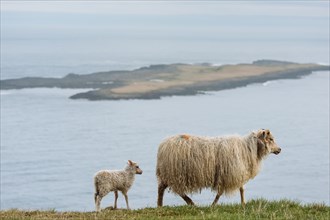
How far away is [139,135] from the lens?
91.6 m

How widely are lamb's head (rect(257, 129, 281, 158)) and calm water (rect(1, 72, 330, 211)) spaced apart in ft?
114

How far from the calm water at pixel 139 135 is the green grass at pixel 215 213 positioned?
37.4 metres

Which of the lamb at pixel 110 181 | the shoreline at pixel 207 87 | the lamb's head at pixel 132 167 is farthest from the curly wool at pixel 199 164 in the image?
the shoreline at pixel 207 87

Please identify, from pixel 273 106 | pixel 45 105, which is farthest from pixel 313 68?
pixel 45 105

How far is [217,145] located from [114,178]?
2.34 meters

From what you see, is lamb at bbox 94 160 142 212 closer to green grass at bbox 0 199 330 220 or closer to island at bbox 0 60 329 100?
green grass at bbox 0 199 330 220

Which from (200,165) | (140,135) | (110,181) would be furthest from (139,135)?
(200,165)

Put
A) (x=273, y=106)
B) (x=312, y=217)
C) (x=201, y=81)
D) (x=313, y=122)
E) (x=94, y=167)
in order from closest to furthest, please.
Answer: (x=312, y=217) < (x=94, y=167) < (x=313, y=122) < (x=273, y=106) < (x=201, y=81)

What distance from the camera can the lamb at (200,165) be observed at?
678 inches

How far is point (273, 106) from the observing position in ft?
380

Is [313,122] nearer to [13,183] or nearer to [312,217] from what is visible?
[13,183]

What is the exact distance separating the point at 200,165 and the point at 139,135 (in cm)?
7448

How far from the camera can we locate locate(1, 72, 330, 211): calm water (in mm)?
66250

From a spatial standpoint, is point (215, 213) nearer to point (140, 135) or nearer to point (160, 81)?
point (140, 135)
